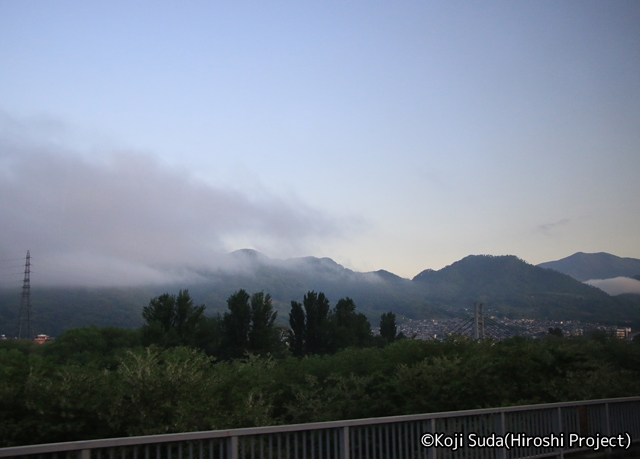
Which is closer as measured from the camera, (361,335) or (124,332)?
(124,332)

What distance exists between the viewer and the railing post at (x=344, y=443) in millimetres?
8766

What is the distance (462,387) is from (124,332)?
6808cm

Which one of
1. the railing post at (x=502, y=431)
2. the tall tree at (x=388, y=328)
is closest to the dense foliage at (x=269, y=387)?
the railing post at (x=502, y=431)

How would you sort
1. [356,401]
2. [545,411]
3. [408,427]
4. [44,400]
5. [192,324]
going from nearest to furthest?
[408,427], [545,411], [44,400], [356,401], [192,324]

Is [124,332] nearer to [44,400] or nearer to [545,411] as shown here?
[44,400]

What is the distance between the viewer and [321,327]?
9244 centimetres

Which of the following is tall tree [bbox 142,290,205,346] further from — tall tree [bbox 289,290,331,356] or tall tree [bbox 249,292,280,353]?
tall tree [bbox 289,290,331,356]

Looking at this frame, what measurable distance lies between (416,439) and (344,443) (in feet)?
5.44

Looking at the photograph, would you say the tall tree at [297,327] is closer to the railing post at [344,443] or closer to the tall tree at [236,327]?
the tall tree at [236,327]

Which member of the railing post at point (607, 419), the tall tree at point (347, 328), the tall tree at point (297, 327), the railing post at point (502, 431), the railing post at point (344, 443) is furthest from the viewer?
the tall tree at point (297, 327)

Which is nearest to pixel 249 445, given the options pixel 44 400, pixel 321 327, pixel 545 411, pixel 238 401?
pixel 545 411

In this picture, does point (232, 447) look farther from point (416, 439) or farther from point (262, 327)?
point (262, 327)

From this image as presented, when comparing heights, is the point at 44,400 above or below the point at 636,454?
above

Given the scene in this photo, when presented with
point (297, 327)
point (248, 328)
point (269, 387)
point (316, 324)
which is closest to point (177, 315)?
point (248, 328)
